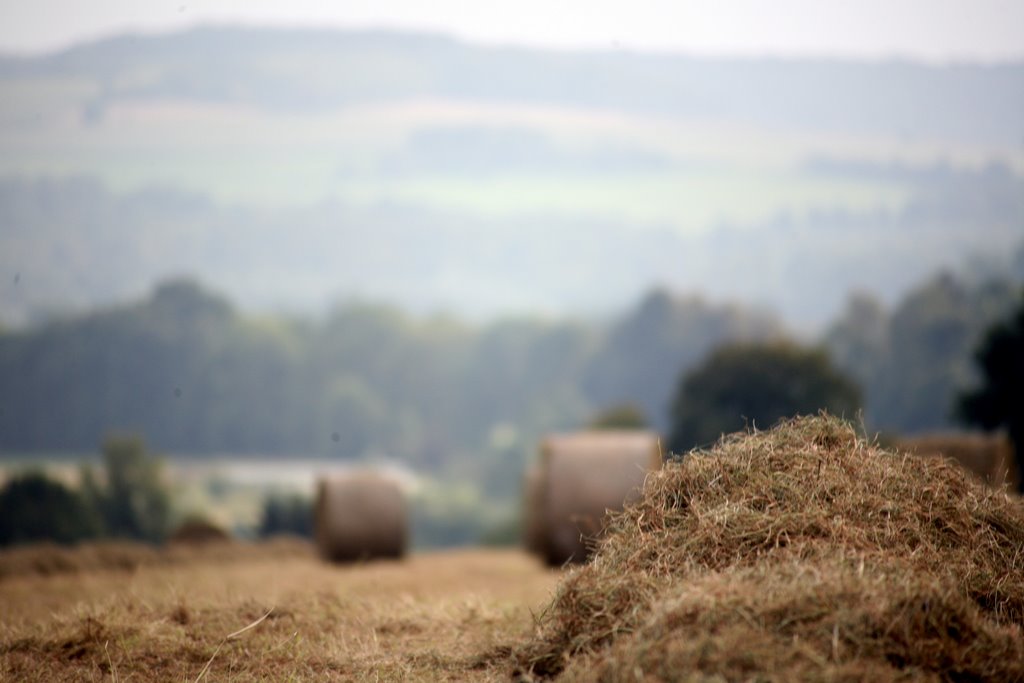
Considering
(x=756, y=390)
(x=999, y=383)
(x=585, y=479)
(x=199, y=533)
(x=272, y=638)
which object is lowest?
(x=756, y=390)

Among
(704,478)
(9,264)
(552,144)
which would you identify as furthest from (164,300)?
(704,478)

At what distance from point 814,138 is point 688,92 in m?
9.34

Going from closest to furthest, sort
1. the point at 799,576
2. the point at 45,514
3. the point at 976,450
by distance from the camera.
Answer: the point at 799,576 → the point at 976,450 → the point at 45,514

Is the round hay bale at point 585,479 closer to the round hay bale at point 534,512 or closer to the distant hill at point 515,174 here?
the round hay bale at point 534,512

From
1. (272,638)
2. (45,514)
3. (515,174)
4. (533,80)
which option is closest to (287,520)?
(45,514)

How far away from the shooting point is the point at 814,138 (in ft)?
263

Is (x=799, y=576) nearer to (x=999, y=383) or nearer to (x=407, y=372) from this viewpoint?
(x=999, y=383)

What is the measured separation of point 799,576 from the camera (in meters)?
6.07

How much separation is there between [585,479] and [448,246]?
75.3 m

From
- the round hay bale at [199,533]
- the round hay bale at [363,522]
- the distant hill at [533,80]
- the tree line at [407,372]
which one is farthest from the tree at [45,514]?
the distant hill at [533,80]

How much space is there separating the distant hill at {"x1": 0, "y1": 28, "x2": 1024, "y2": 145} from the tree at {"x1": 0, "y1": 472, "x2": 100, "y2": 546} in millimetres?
35025

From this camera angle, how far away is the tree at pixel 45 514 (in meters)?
36.8

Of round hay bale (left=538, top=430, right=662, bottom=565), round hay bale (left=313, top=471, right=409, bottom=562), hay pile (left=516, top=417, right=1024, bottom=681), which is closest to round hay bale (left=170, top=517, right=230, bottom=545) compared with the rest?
round hay bale (left=313, top=471, right=409, bottom=562)

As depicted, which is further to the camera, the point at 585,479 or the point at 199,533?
the point at 199,533
